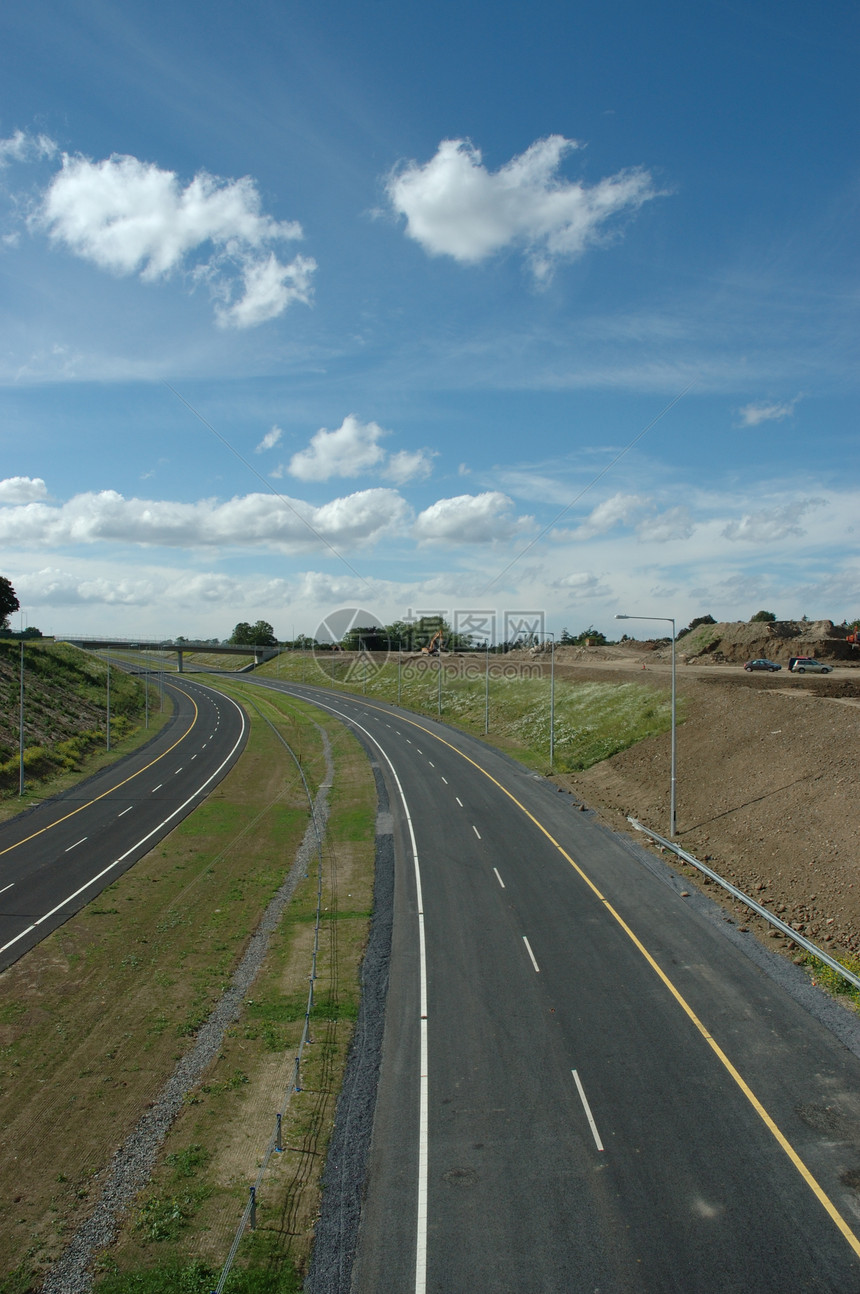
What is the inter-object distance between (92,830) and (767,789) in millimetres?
36561

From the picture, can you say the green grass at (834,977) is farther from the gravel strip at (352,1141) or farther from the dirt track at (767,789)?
the gravel strip at (352,1141)

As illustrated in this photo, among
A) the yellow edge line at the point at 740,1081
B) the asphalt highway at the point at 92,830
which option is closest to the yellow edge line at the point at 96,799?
the asphalt highway at the point at 92,830

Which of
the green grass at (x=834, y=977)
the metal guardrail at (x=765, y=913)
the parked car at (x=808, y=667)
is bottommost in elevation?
the green grass at (x=834, y=977)

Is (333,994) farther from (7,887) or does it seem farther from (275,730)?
(275,730)

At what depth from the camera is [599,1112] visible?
1566cm

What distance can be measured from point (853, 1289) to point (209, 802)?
4070 cm

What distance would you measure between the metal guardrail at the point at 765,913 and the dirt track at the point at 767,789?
1.64 ft

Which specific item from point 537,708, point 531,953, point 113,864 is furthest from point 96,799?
point 537,708

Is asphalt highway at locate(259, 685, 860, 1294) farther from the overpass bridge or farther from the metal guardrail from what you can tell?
the overpass bridge

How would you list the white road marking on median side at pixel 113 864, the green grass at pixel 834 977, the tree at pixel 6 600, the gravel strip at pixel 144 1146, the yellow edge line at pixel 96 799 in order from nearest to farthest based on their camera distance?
the gravel strip at pixel 144 1146
the green grass at pixel 834 977
the white road marking on median side at pixel 113 864
the yellow edge line at pixel 96 799
the tree at pixel 6 600

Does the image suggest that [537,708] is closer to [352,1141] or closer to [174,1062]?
[174,1062]

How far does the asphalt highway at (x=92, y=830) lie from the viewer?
2869 cm

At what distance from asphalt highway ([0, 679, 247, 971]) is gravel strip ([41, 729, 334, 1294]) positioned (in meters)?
8.48

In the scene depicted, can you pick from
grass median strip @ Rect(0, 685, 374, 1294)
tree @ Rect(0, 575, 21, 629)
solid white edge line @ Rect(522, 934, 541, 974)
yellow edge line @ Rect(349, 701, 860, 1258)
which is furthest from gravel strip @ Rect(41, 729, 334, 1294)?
tree @ Rect(0, 575, 21, 629)
